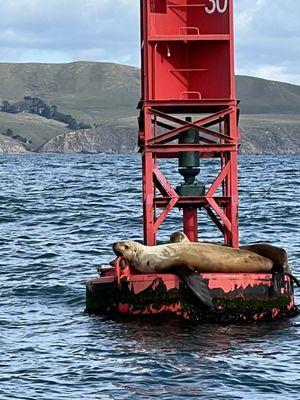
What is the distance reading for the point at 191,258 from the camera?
20.7 meters

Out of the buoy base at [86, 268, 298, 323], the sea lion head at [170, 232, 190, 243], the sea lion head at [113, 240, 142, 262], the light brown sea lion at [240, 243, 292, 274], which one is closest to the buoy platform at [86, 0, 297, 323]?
the buoy base at [86, 268, 298, 323]

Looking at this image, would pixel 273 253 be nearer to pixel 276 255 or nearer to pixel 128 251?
pixel 276 255

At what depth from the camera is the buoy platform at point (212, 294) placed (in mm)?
20234

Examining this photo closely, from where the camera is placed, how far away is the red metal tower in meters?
22.2

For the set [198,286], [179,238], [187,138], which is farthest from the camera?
[187,138]

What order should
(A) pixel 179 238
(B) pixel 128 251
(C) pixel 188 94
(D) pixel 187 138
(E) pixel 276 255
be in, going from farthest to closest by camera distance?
(C) pixel 188 94 < (D) pixel 187 138 < (A) pixel 179 238 < (E) pixel 276 255 < (B) pixel 128 251

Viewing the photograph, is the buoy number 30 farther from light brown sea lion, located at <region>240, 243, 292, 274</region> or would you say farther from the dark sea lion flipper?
the dark sea lion flipper

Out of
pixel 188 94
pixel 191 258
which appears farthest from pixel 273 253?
pixel 188 94

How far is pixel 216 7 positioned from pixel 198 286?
5.98 metres

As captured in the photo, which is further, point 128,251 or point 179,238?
point 179,238

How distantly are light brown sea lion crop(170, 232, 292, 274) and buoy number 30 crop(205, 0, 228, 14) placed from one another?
4589 mm

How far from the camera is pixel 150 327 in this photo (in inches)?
777

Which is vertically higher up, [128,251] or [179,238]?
[179,238]

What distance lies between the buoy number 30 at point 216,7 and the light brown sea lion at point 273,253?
4589 millimetres
